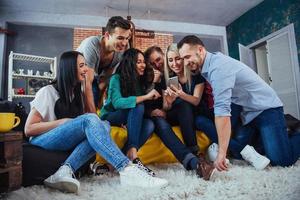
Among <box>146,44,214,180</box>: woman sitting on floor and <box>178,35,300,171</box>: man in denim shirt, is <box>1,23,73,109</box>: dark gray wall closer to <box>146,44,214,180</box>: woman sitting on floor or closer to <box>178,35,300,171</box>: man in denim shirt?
<box>146,44,214,180</box>: woman sitting on floor

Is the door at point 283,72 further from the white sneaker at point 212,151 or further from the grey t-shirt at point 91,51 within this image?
the grey t-shirt at point 91,51

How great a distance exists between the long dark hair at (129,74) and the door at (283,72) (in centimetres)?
293

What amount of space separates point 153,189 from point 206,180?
0.87 ft

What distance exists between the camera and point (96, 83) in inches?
77.1

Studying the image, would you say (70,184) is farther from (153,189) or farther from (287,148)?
(287,148)

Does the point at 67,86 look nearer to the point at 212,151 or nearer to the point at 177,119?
the point at 177,119

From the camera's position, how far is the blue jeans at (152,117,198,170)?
1.32 m

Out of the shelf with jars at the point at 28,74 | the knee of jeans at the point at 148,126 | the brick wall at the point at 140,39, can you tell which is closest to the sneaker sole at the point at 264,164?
the knee of jeans at the point at 148,126

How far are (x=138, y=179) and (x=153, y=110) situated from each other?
628 millimetres

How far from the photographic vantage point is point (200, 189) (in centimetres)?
102

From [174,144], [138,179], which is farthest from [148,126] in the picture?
[138,179]

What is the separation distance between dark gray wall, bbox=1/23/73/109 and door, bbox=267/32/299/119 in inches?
140

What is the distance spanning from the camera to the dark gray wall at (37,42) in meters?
4.29

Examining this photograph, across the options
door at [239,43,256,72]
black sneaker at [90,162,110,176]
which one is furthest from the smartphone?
door at [239,43,256,72]
